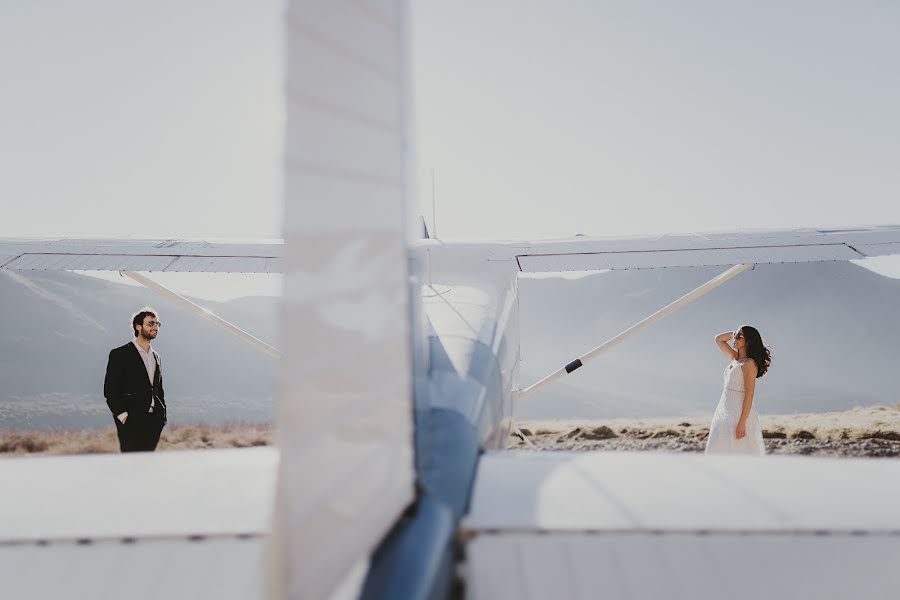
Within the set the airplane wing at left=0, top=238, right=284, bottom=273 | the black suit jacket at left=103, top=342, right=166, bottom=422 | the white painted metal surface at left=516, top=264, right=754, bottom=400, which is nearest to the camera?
the black suit jacket at left=103, top=342, right=166, bottom=422

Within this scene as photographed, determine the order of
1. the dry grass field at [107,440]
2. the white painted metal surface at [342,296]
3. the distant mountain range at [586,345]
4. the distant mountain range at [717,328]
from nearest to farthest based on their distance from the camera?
the white painted metal surface at [342,296] → the dry grass field at [107,440] → the distant mountain range at [586,345] → the distant mountain range at [717,328]

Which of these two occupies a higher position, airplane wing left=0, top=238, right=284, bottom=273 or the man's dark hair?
airplane wing left=0, top=238, right=284, bottom=273

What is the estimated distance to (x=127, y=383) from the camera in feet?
14.6

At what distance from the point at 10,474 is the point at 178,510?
64 centimetres

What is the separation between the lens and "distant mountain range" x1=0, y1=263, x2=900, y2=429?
45.2 m

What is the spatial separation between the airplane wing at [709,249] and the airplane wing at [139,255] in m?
2.81

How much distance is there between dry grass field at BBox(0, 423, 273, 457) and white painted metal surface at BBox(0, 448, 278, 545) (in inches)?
325

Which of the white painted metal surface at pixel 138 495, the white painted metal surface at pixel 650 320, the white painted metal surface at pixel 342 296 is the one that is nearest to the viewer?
the white painted metal surface at pixel 342 296

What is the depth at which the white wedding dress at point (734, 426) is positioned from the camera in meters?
4.61

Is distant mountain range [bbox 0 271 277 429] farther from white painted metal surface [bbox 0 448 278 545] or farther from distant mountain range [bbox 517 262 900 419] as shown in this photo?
distant mountain range [bbox 517 262 900 419]

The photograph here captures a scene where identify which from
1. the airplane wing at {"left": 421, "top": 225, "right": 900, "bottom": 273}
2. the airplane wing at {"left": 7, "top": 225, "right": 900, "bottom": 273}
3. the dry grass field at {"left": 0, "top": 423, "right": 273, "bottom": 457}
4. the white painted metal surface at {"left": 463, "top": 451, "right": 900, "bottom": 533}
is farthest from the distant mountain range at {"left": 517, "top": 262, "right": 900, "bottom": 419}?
the white painted metal surface at {"left": 463, "top": 451, "right": 900, "bottom": 533}

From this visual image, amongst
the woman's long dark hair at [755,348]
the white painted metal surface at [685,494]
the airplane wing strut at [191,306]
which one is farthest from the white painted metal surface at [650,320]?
the white painted metal surface at [685,494]

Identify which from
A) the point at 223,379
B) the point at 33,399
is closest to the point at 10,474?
the point at 33,399

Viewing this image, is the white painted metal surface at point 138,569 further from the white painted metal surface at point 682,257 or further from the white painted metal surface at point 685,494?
the white painted metal surface at point 682,257
